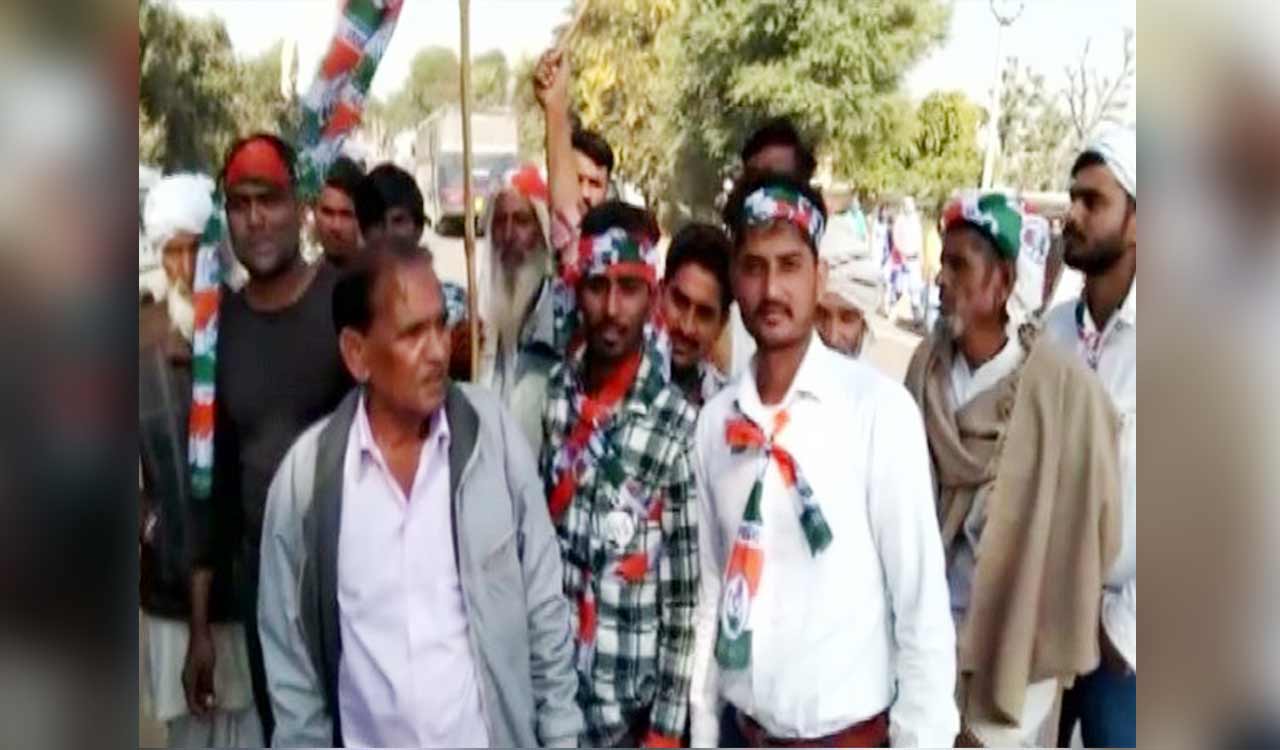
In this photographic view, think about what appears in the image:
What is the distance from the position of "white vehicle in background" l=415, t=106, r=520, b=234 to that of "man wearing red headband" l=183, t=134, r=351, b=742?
250mm

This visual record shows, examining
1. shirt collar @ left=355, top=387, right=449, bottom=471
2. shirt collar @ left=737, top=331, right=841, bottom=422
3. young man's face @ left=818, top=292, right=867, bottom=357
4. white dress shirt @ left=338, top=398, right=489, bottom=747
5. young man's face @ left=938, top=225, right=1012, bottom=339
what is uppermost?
young man's face @ left=938, top=225, right=1012, bottom=339

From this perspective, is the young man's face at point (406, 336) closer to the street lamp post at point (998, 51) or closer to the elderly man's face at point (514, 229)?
the elderly man's face at point (514, 229)

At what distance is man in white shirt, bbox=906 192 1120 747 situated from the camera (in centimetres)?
310

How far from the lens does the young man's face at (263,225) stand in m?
3.07

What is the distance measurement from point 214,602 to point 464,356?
2.35 feet

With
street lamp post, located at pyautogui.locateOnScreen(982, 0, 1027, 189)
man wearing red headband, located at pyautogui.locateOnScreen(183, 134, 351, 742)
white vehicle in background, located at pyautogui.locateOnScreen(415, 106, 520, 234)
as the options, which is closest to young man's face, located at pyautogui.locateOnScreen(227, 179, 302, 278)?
man wearing red headband, located at pyautogui.locateOnScreen(183, 134, 351, 742)

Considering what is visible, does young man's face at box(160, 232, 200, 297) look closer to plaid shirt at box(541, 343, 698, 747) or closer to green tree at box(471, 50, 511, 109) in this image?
green tree at box(471, 50, 511, 109)

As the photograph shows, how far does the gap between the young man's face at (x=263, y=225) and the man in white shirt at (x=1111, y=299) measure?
4.91ft

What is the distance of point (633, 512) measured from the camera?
3090 millimetres

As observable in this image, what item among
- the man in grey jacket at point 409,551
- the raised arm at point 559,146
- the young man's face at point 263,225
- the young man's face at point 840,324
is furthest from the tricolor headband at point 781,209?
the young man's face at point 263,225

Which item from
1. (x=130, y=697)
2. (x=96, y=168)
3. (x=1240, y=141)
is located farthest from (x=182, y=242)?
(x=1240, y=141)

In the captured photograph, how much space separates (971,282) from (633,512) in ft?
2.64

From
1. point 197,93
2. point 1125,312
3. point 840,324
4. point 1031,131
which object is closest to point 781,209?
point 840,324

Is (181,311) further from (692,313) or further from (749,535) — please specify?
(749,535)
